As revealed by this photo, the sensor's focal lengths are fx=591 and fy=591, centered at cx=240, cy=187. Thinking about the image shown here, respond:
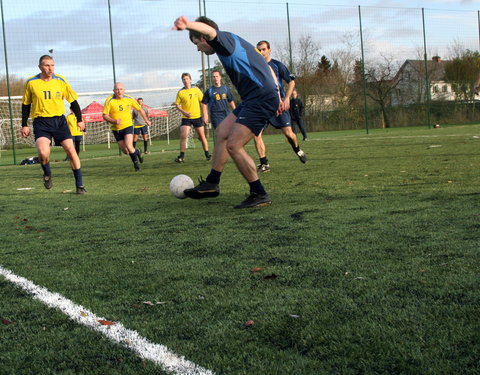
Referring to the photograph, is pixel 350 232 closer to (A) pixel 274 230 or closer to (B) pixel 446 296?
(A) pixel 274 230

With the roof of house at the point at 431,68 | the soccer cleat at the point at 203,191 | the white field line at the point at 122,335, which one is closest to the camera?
the white field line at the point at 122,335

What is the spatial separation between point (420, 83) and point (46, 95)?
2944cm

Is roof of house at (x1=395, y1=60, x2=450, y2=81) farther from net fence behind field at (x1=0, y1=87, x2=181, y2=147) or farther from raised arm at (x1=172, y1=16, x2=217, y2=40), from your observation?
raised arm at (x1=172, y1=16, x2=217, y2=40)

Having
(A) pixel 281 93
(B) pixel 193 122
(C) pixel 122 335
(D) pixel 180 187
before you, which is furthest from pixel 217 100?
(C) pixel 122 335

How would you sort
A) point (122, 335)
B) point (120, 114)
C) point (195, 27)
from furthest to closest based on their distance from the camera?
point (120, 114) < point (195, 27) < point (122, 335)

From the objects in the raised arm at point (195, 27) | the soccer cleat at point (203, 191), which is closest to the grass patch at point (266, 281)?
the soccer cleat at point (203, 191)

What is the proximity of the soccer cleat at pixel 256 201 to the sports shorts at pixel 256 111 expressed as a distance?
2.26ft

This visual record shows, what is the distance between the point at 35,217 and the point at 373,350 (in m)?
5.04

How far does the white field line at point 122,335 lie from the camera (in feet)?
7.02

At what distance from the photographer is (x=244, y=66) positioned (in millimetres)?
5957

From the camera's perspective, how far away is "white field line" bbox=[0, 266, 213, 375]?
2.14 metres

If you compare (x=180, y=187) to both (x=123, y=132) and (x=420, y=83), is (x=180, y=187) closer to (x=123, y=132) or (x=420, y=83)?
(x=123, y=132)

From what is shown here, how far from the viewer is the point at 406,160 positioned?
35.1 feet

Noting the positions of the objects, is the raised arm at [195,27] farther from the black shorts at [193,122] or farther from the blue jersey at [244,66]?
the black shorts at [193,122]
